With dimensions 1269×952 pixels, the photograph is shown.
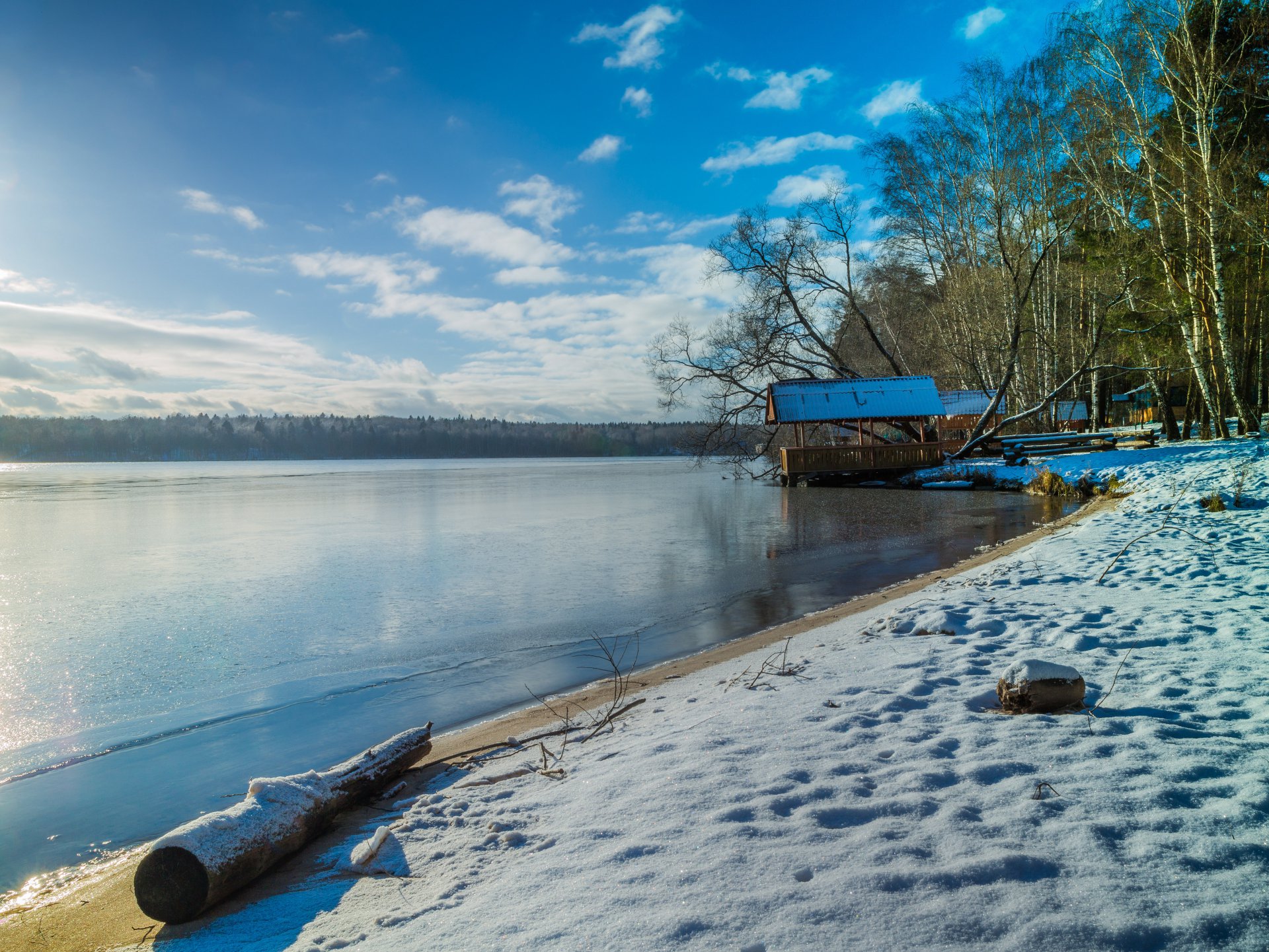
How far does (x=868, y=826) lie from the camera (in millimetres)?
2559

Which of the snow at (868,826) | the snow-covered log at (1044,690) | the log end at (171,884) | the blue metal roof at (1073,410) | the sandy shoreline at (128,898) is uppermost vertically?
the blue metal roof at (1073,410)

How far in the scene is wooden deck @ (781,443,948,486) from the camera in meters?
27.6

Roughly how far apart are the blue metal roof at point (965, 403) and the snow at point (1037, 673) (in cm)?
3448

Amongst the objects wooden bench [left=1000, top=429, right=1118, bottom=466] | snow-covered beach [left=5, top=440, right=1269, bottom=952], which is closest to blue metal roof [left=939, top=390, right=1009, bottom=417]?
wooden bench [left=1000, top=429, right=1118, bottom=466]

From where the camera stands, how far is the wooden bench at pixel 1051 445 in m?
22.2

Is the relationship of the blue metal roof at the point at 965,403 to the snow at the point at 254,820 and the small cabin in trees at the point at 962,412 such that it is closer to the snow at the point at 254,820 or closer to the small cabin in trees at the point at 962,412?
the small cabin in trees at the point at 962,412

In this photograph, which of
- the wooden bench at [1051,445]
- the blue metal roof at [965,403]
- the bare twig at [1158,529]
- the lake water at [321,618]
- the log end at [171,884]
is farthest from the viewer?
the blue metal roof at [965,403]

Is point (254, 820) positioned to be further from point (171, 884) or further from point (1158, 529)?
point (1158, 529)

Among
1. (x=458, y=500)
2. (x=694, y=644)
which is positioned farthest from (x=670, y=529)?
(x=458, y=500)

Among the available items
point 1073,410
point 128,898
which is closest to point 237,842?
point 128,898

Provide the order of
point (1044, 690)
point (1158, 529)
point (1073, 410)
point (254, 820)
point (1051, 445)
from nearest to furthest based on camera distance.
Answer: point (254, 820)
point (1044, 690)
point (1158, 529)
point (1051, 445)
point (1073, 410)

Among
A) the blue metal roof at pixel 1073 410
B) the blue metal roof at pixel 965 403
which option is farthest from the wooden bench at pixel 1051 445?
the blue metal roof at pixel 1073 410

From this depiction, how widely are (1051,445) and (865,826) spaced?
25265mm

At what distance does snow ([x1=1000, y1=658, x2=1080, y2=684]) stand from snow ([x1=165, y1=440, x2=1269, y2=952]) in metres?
0.20
